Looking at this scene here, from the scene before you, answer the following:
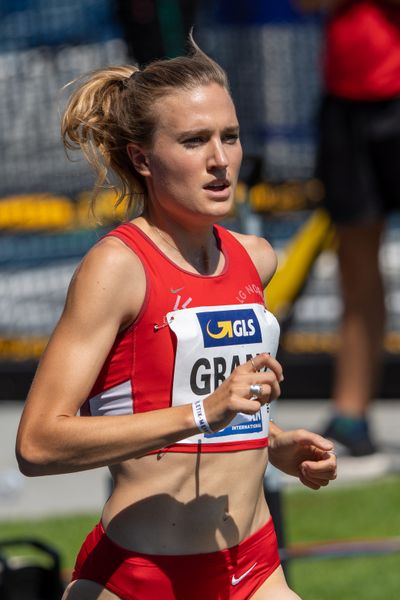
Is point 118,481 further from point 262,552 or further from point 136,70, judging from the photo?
point 136,70

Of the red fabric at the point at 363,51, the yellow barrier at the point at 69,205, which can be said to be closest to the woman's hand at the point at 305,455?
the red fabric at the point at 363,51

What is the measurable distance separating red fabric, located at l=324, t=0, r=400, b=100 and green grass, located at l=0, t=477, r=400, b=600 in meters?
1.72

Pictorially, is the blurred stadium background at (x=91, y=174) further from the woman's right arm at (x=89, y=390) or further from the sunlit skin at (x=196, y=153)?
→ the woman's right arm at (x=89, y=390)

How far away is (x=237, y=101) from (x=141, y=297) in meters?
4.81

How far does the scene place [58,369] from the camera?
9.75 feet

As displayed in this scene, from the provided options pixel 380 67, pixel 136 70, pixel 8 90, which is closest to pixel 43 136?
pixel 8 90

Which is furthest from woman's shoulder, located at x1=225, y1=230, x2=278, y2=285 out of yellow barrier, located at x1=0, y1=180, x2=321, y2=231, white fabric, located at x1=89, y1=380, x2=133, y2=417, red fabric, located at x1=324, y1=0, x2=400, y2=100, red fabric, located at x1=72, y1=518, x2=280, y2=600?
yellow barrier, located at x1=0, y1=180, x2=321, y2=231

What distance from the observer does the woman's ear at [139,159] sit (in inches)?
128

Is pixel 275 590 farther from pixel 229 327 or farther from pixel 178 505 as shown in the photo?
pixel 229 327

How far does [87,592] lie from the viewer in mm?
3197

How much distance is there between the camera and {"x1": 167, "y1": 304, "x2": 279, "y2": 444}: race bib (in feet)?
10.2

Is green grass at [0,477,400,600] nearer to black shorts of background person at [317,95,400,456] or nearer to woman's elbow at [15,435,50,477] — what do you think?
black shorts of background person at [317,95,400,456]

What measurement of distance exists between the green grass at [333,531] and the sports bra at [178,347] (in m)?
2.11

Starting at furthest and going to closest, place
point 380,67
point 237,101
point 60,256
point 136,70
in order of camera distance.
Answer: point 60,256
point 237,101
point 380,67
point 136,70
